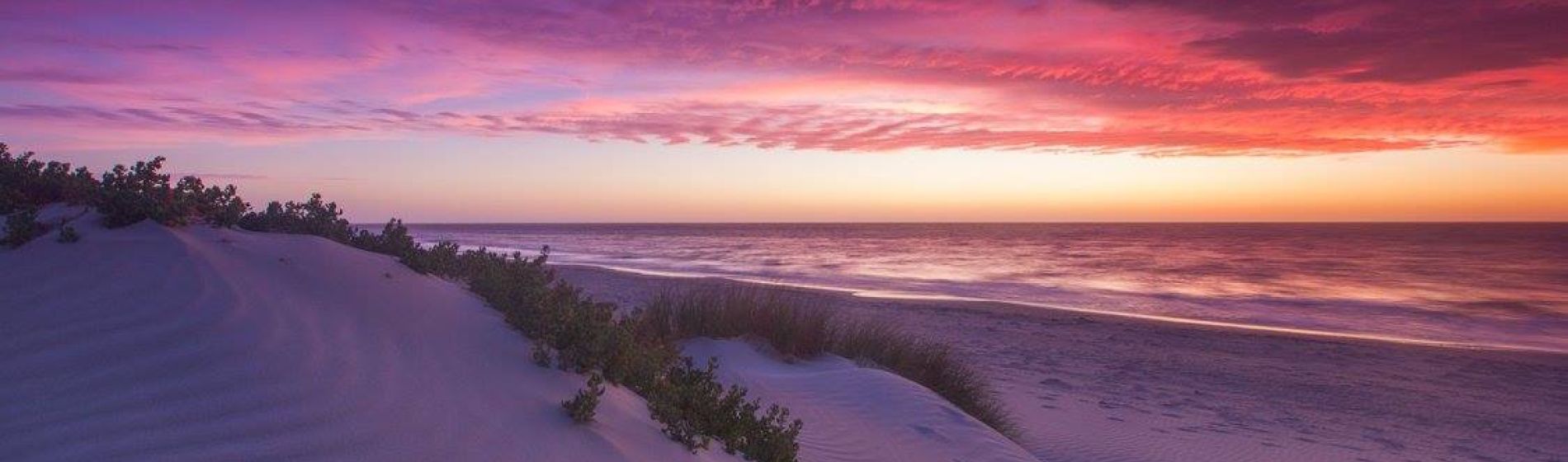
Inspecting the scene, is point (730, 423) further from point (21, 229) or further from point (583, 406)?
point (21, 229)

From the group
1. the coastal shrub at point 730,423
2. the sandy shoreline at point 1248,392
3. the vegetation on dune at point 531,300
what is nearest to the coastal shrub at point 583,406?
the vegetation on dune at point 531,300

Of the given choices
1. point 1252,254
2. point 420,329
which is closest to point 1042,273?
point 1252,254

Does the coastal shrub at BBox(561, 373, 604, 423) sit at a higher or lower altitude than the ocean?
higher

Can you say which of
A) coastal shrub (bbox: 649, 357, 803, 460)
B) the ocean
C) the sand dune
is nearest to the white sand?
coastal shrub (bbox: 649, 357, 803, 460)

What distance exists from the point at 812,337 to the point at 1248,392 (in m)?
6.34

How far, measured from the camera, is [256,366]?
358 centimetres

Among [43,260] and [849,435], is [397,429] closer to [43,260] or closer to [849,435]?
[43,260]

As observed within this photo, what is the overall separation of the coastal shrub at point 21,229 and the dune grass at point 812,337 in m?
4.52

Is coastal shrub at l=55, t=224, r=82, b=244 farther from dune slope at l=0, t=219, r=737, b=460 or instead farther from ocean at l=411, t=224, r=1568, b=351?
ocean at l=411, t=224, r=1568, b=351

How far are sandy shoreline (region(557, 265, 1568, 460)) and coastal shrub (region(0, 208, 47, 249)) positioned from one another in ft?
21.3

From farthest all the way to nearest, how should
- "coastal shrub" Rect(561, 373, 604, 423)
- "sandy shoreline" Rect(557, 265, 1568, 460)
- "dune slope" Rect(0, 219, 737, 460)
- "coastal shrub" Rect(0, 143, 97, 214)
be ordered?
"sandy shoreline" Rect(557, 265, 1568, 460), "coastal shrub" Rect(0, 143, 97, 214), "coastal shrub" Rect(561, 373, 604, 423), "dune slope" Rect(0, 219, 737, 460)

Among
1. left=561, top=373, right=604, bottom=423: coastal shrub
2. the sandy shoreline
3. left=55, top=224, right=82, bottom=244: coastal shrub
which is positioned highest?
left=55, top=224, right=82, bottom=244: coastal shrub

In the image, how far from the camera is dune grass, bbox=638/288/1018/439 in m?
8.59

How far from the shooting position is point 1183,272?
126 ft
